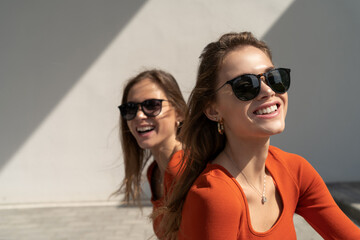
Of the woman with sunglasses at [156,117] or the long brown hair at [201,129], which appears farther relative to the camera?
the woman with sunglasses at [156,117]

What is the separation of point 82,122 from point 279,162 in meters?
4.23

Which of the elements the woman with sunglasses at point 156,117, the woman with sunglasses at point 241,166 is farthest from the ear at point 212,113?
the woman with sunglasses at point 156,117

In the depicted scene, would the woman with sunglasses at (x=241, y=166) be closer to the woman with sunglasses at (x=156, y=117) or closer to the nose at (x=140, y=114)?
the woman with sunglasses at (x=156, y=117)

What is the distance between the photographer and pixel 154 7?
4.88m

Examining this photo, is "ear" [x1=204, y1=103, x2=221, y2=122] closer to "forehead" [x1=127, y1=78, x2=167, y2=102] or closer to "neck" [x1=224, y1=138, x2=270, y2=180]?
"neck" [x1=224, y1=138, x2=270, y2=180]

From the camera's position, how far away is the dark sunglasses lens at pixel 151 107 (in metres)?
2.01

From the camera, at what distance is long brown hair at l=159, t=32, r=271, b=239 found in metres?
1.21

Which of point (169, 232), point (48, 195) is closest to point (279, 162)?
point (169, 232)

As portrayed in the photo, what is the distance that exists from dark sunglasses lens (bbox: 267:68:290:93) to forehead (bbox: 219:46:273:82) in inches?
1.4

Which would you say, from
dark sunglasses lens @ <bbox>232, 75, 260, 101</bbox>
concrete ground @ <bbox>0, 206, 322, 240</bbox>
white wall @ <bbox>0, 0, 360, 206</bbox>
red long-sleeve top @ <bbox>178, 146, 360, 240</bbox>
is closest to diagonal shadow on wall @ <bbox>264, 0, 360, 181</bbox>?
white wall @ <bbox>0, 0, 360, 206</bbox>

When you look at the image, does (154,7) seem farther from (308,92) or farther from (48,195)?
(48,195)

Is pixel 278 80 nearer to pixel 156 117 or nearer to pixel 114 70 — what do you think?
pixel 156 117

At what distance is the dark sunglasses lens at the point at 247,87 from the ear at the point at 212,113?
0.49 ft

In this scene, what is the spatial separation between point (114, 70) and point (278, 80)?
163 inches
